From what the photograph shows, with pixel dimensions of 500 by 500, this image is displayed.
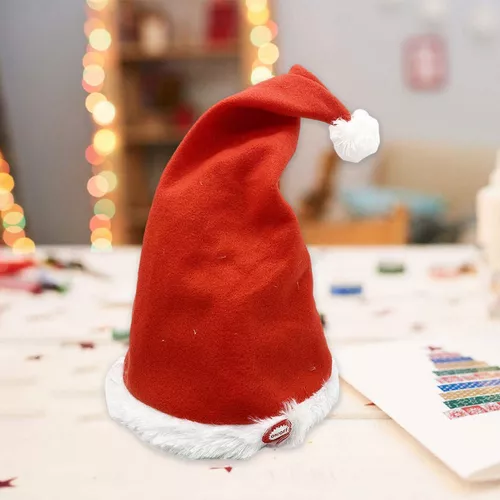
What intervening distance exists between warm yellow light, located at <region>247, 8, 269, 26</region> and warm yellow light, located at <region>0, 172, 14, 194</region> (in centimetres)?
134

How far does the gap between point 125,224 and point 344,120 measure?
7.13ft

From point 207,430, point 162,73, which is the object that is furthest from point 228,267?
point 162,73

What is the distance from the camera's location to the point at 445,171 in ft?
8.06

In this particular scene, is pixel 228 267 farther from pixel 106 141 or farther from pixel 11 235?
pixel 11 235

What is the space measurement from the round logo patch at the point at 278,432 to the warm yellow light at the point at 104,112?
7.16ft

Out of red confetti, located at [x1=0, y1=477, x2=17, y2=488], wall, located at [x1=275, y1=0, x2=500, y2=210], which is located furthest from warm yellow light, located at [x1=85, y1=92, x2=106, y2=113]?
red confetti, located at [x1=0, y1=477, x2=17, y2=488]

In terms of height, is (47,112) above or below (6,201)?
above

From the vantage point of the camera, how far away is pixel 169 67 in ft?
8.75

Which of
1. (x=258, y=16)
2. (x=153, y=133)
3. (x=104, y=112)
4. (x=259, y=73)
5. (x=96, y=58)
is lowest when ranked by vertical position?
(x=153, y=133)

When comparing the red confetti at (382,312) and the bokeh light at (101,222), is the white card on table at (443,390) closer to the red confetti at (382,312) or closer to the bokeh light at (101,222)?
the red confetti at (382,312)

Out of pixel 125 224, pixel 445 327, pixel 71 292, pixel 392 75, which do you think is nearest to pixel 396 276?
pixel 445 327

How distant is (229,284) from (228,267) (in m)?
0.01

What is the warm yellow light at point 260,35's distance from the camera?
2.33 m

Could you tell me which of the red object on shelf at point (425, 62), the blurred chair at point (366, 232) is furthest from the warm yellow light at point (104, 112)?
the red object on shelf at point (425, 62)
